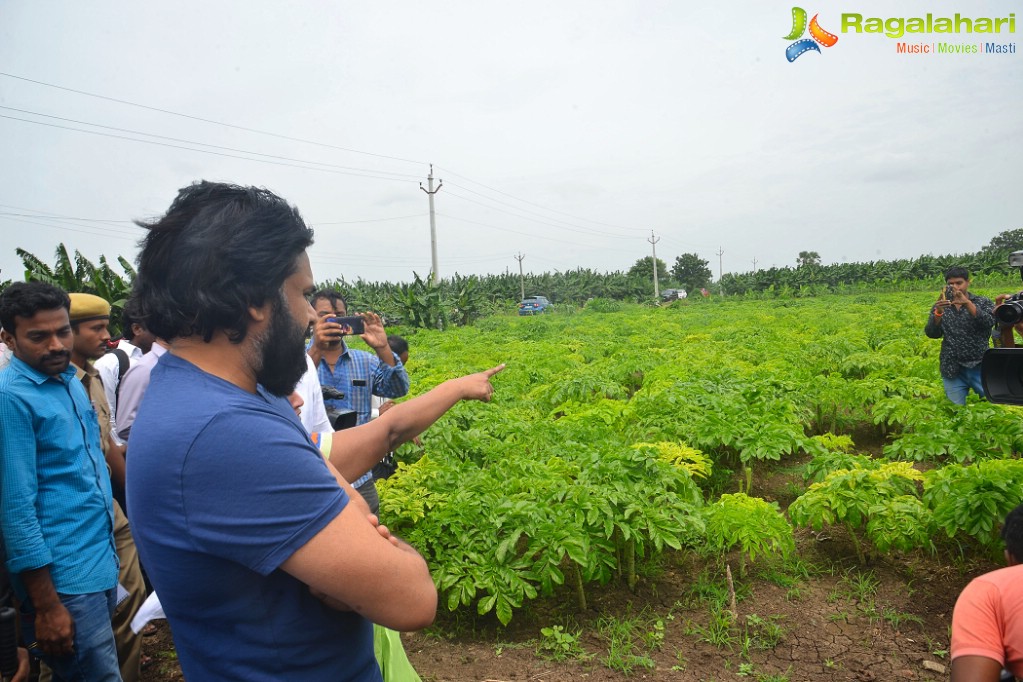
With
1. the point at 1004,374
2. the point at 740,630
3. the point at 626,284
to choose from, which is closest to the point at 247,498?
the point at 1004,374

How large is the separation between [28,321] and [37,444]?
0.50m

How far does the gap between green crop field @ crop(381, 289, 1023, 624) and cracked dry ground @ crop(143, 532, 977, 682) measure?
0.15 metres

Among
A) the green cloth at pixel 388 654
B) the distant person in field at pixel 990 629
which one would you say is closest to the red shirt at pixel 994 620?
the distant person in field at pixel 990 629

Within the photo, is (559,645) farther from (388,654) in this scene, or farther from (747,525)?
(388,654)

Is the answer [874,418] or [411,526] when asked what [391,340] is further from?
[874,418]

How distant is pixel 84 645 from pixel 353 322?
2077 millimetres

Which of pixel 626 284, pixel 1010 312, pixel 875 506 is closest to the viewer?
pixel 1010 312

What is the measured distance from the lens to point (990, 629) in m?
1.86

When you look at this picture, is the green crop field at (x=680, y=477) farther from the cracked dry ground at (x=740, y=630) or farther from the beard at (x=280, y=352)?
the beard at (x=280, y=352)

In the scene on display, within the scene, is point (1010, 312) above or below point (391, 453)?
above

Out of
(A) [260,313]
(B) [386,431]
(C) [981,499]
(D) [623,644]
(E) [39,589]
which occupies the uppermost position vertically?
(A) [260,313]

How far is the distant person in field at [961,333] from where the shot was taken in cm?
598

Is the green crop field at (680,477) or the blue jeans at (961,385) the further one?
the blue jeans at (961,385)

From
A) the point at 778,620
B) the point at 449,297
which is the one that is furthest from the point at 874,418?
the point at 449,297
